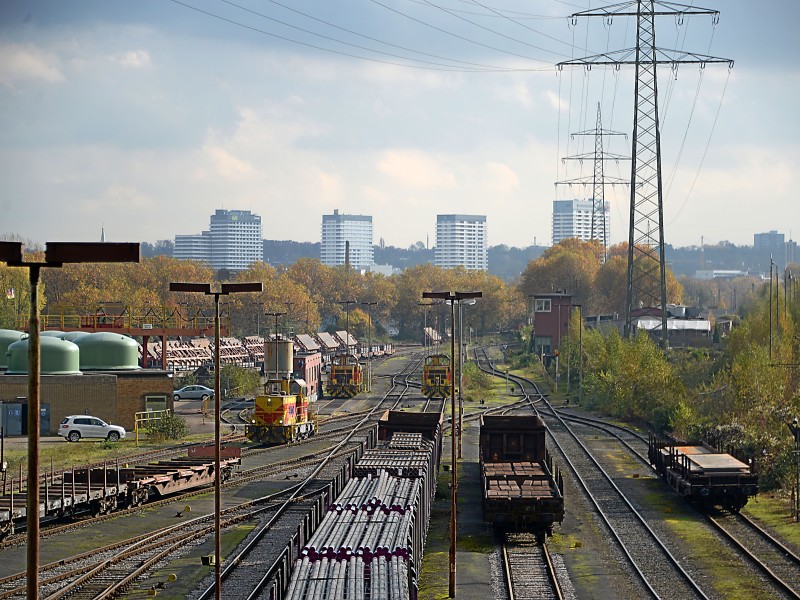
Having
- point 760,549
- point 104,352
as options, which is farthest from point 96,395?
point 760,549

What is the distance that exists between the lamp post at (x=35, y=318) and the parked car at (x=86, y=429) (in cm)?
3948

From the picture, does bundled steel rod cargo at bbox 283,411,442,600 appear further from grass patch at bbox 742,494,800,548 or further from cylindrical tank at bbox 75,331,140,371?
cylindrical tank at bbox 75,331,140,371

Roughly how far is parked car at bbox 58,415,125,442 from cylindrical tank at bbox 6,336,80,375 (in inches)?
214

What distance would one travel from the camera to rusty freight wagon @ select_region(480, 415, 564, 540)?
29062mm

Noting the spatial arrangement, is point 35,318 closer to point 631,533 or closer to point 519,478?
point 519,478

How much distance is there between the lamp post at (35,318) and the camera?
13539 millimetres

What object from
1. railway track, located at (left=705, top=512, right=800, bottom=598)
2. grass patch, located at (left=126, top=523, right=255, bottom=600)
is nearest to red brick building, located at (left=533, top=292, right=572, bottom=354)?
railway track, located at (left=705, top=512, right=800, bottom=598)

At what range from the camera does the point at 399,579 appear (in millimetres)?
18797

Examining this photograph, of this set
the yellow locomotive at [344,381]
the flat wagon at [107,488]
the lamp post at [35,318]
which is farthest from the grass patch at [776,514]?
the yellow locomotive at [344,381]

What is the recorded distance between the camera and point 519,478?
3253cm

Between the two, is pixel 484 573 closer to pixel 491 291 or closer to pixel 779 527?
pixel 779 527

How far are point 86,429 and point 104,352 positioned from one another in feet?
36.0

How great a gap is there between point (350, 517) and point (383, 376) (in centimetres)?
7730

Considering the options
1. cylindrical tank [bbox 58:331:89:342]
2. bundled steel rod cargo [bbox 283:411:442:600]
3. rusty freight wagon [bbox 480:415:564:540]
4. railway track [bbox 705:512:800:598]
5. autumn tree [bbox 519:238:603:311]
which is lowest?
railway track [bbox 705:512:800:598]
